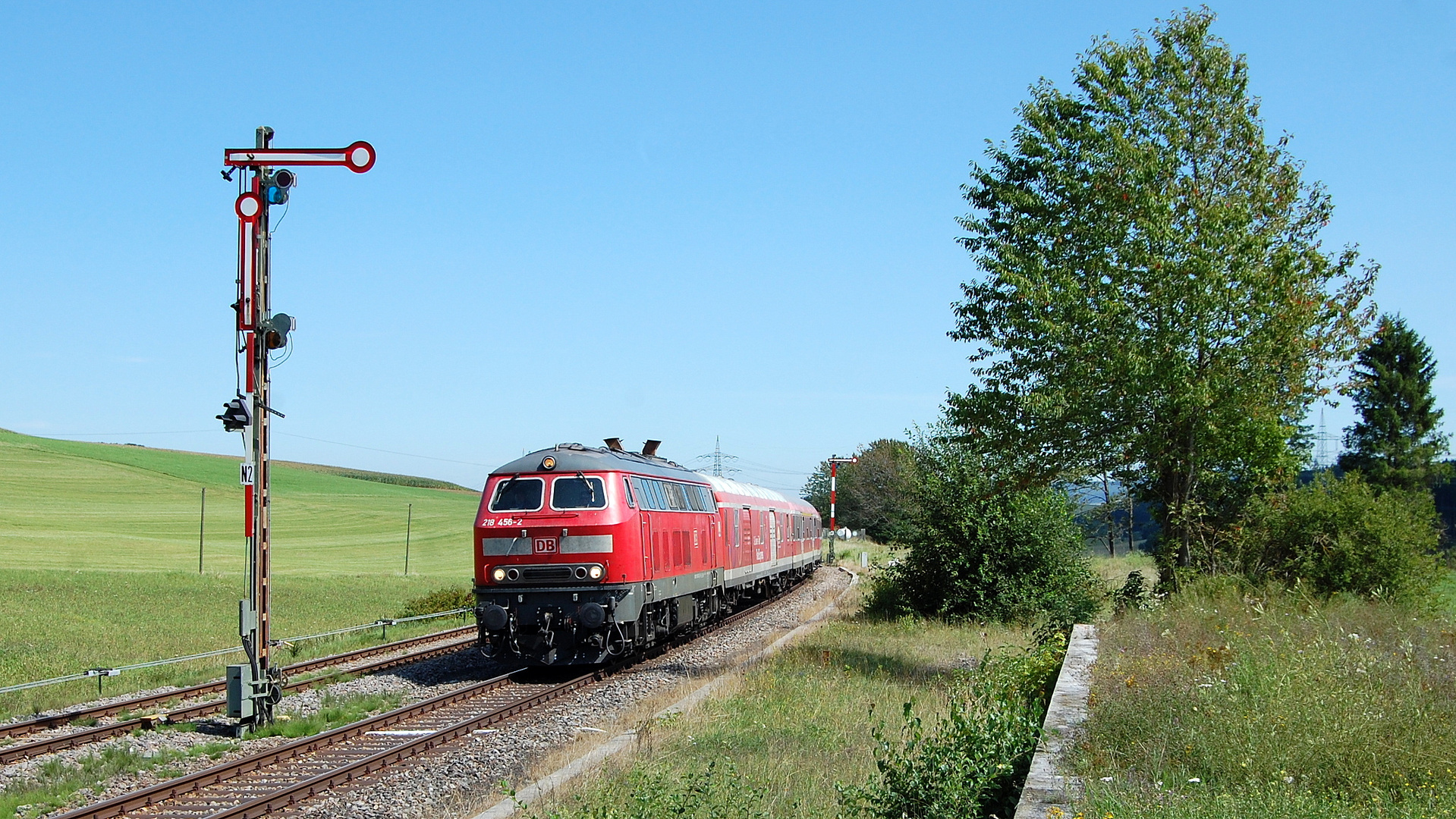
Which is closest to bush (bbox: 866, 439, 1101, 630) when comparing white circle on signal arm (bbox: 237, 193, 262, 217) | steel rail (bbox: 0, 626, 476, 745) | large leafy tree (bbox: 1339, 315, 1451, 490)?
steel rail (bbox: 0, 626, 476, 745)

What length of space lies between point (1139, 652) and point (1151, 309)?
616cm

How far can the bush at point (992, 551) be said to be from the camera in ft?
70.5

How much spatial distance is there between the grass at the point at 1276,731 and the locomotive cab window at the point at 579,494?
8011 millimetres

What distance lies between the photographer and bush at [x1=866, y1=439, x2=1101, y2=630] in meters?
21.5

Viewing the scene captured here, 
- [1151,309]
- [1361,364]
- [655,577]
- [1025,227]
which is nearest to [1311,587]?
[1151,309]

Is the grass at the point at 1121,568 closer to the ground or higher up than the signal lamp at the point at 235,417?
closer to the ground

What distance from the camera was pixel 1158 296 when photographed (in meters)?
15.3

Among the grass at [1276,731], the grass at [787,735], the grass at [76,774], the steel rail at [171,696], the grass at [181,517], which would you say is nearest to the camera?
the grass at [1276,731]

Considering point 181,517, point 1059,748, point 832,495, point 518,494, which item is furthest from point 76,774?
point 181,517

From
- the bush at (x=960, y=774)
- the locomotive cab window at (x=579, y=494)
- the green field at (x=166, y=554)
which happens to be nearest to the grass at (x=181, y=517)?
the green field at (x=166, y=554)

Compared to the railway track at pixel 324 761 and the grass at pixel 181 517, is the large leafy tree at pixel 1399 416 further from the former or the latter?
the railway track at pixel 324 761

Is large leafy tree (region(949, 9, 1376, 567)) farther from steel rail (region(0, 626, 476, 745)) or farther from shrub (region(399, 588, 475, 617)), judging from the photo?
shrub (region(399, 588, 475, 617))

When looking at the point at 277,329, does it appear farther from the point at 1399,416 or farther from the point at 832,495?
the point at 1399,416

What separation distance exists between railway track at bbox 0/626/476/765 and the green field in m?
1.11
